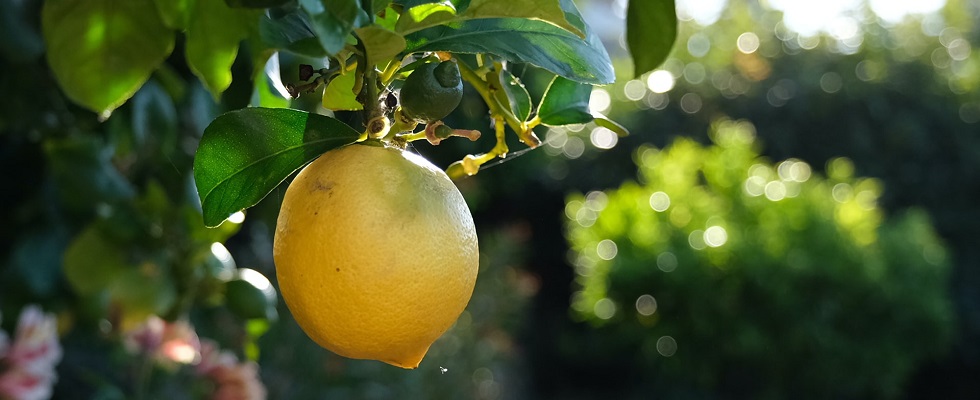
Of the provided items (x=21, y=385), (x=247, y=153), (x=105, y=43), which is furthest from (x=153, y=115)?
(x=247, y=153)

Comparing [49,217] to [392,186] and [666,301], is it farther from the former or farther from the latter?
[666,301]

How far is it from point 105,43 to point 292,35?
14cm

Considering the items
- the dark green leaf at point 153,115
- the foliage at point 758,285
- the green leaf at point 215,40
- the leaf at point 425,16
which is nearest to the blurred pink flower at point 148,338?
the dark green leaf at point 153,115

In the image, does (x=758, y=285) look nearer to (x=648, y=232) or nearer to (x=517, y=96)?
(x=648, y=232)

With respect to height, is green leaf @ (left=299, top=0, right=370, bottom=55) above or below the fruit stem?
above

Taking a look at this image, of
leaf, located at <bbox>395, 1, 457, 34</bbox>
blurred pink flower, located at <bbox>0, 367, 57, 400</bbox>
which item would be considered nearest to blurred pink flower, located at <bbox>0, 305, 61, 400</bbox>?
blurred pink flower, located at <bbox>0, 367, 57, 400</bbox>

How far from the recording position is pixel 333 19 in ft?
1.07

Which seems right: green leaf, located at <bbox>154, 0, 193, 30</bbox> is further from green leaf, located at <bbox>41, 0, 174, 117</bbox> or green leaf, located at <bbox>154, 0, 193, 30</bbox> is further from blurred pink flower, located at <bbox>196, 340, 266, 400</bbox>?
blurred pink flower, located at <bbox>196, 340, 266, 400</bbox>

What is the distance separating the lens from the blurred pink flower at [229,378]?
1174mm

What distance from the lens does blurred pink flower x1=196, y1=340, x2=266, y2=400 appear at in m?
1.17

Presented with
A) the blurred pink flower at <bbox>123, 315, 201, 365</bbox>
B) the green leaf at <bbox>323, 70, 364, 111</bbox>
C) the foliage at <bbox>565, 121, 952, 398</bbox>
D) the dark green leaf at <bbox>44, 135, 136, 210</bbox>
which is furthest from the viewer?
the foliage at <bbox>565, 121, 952, 398</bbox>

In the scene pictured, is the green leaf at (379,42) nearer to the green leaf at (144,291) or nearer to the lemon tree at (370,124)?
the lemon tree at (370,124)

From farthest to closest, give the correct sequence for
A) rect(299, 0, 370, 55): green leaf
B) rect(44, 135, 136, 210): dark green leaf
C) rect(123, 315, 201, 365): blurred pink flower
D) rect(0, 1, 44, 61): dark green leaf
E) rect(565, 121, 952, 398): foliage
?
1. rect(565, 121, 952, 398): foliage
2. rect(123, 315, 201, 365): blurred pink flower
3. rect(44, 135, 136, 210): dark green leaf
4. rect(0, 1, 44, 61): dark green leaf
5. rect(299, 0, 370, 55): green leaf

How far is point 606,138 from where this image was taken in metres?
4.46
